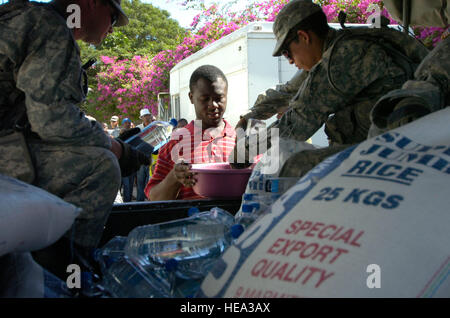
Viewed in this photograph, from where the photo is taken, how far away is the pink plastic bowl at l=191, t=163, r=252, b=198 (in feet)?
7.62

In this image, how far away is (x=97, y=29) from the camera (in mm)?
2150

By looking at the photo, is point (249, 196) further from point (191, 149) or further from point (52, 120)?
point (191, 149)

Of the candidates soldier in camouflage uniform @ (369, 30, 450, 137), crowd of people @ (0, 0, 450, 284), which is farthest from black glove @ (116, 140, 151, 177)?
soldier in camouflage uniform @ (369, 30, 450, 137)

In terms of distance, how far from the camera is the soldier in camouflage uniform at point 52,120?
5.86 ft

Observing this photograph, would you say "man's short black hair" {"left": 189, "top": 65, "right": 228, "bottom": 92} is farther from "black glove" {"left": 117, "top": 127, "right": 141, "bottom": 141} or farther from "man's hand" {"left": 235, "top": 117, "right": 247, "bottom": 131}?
"black glove" {"left": 117, "top": 127, "right": 141, "bottom": 141}

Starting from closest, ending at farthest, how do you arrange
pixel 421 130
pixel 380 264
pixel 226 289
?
1. pixel 380 264
2. pixel 226 289
3. pixel 421 130

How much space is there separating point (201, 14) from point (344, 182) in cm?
1133

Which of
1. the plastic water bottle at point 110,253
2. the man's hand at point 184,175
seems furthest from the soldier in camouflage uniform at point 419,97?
the man's hand at point 184,175

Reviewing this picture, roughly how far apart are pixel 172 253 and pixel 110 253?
13.8 inches

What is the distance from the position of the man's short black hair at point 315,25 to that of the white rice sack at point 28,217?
69.3 inches

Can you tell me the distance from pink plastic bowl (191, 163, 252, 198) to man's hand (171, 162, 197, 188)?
0.08 m

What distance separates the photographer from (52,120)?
1829 millimetres

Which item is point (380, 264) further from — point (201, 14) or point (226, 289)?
point (201, 14)

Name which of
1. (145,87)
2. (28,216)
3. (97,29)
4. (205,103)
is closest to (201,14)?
(145,87)
